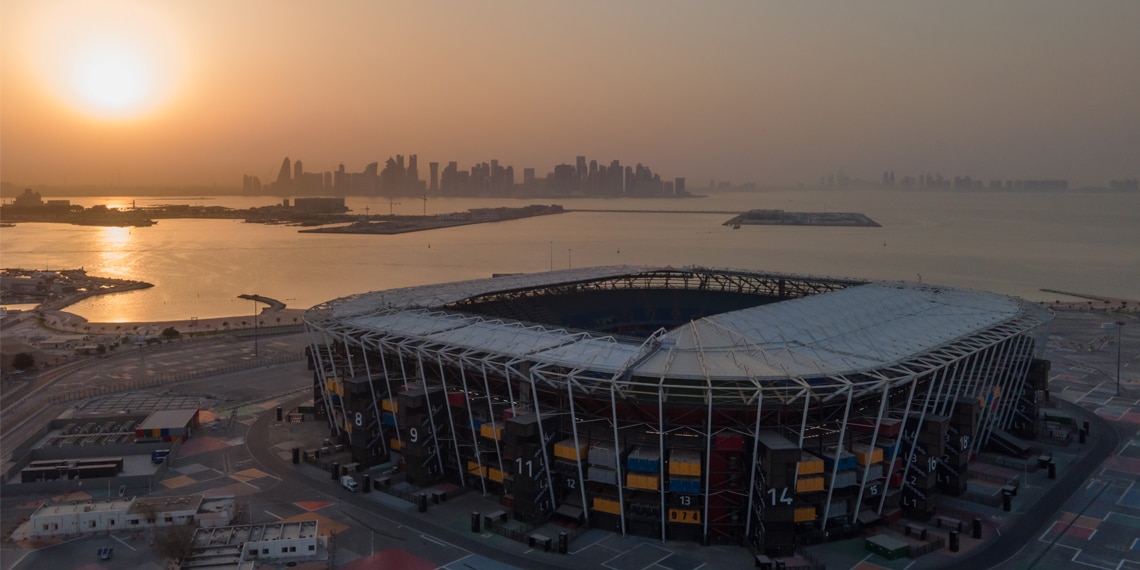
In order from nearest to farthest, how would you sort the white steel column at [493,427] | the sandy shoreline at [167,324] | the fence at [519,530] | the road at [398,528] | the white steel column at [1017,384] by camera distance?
the road at [398,528] < the fence at [519,530] < the white steel column at [493,427] < the white steel column at [1017,384] < the sandy shoreline at [167,324]

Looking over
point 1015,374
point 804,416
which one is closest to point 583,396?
point 804,416

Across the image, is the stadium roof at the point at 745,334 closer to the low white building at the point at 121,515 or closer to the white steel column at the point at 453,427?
the white steel column at the point at 453,427

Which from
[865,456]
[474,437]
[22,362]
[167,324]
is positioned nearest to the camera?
[865,456]

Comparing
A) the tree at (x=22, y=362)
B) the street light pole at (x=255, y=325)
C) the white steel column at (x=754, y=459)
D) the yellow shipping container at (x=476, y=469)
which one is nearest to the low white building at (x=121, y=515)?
the yellow shipping container at (x=476, y=469)

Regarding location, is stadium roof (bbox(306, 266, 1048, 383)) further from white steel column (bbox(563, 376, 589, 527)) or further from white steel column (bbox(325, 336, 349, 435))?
white steel column (bbox(563, 376, 589, 527))

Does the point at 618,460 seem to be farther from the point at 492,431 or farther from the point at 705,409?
the point at 492,431

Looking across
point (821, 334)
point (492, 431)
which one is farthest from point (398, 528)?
point (821, 334)

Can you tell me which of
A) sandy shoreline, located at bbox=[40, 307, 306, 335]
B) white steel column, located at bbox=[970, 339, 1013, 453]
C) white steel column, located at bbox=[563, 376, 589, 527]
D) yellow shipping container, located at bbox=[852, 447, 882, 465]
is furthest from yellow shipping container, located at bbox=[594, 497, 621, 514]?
sandy shoreline, located at bbox=[40, 307, 306, 335]
